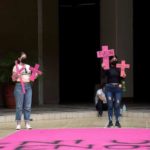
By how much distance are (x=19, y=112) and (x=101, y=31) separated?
7.98m

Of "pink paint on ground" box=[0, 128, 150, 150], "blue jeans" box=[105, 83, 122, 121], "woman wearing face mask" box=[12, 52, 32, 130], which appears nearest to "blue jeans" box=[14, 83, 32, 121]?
"woman wearing face mask" box=[12, 52, 32, 130]

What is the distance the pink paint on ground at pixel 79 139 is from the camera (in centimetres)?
937

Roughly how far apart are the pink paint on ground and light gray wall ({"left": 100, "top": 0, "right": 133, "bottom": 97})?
271 inches

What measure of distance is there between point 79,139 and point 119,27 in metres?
8.63

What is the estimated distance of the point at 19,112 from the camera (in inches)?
466

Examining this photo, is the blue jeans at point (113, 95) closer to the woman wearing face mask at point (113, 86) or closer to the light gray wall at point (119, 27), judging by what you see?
the woman wearing face mask at point (113, 86)

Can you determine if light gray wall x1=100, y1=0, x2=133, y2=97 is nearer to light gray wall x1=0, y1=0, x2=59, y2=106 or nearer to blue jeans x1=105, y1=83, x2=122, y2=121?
light gray wall x1=0, y1=0, x2=59, y2=106

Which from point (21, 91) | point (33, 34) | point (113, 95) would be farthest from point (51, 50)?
point (21, 91)

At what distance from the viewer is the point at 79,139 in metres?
10.3

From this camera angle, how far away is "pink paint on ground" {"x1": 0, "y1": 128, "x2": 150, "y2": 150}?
9.37 metres

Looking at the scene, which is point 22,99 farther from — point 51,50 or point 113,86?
point 51,50

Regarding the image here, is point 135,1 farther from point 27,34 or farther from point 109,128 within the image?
point 109,128

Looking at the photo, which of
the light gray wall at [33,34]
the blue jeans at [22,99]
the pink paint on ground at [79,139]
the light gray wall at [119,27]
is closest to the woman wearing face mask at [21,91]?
the blue jeans at [22,99]

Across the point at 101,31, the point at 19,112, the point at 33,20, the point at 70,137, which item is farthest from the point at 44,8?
the point at 70,137
